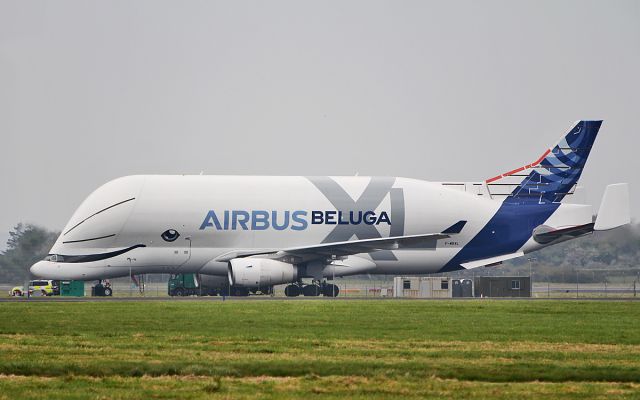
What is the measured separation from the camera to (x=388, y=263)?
6144 cm

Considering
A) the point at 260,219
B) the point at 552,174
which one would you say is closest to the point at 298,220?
the point at 260,219

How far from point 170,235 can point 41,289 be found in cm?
1754

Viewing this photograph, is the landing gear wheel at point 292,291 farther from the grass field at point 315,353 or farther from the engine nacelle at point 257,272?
the grass field at point 315,353

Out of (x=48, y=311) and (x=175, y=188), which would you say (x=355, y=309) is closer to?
(x=48, y=311)

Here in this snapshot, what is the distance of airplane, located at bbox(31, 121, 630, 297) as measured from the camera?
58.8 m

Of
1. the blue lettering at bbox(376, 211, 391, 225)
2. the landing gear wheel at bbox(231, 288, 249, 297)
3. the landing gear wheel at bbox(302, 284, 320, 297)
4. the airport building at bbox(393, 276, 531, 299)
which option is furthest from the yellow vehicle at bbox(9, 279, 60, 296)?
the blue lettering at bbox(376, 211, 391, 225)

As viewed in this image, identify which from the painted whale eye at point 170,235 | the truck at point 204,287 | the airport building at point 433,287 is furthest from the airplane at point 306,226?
the airport building at point 433,287

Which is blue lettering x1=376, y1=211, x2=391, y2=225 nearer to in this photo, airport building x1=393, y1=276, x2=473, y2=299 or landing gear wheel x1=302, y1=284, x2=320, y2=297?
landing gear wheel x1=302, y1=284, x2=320, y2=297

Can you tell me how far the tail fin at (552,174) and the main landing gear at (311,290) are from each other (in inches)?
422

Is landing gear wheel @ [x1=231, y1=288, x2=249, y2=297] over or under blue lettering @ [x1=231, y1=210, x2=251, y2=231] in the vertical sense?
under

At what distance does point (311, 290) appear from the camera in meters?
59.5

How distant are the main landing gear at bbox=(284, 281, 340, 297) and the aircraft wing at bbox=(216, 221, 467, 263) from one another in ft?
4.47

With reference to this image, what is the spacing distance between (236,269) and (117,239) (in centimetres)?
660

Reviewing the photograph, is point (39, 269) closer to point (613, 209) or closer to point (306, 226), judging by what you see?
point (306, 226)
